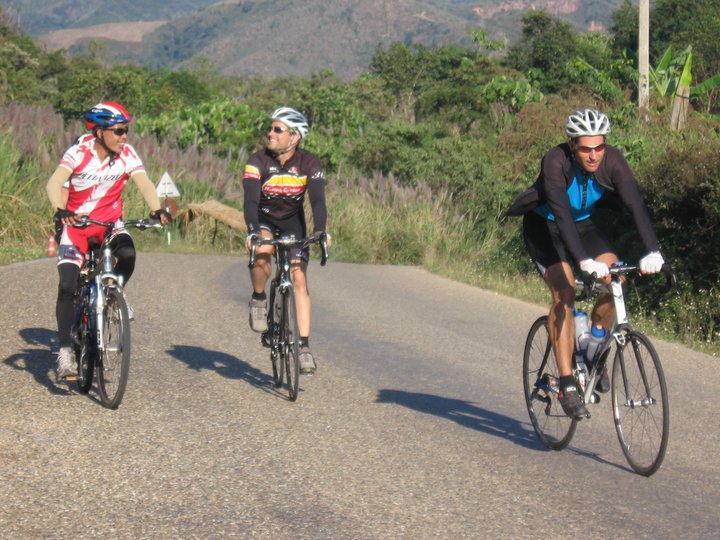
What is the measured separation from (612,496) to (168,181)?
20.8 meters

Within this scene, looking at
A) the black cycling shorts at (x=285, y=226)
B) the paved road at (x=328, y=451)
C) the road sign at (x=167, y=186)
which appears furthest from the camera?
the road sign at (x=167, y=186)

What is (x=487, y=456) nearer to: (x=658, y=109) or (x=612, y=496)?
(x=612, y=496)

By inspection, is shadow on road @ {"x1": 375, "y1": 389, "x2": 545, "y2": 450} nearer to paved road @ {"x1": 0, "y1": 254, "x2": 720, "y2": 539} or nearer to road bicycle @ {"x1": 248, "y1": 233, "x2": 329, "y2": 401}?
paved road @ {"x1": 0, "y1": 254, "x2": 720, "y2": 539}

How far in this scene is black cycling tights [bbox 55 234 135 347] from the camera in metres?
8.09

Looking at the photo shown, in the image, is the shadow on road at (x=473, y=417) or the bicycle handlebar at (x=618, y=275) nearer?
the bicycle handlebar at (x=618, y=275)

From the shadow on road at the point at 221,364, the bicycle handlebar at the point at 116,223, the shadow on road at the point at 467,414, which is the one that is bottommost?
the shadow on road at the point at 221,364

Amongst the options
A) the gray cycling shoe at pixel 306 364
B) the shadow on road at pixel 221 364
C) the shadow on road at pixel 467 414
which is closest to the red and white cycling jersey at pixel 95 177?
the gray cycling shoe at pixel 306 364

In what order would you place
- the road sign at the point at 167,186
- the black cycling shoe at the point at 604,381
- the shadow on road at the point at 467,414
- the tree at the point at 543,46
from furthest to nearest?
the tree at the point at 543,46
the road sign at the point at 167,186
the shadow on road at the point at 467,414
the black cycling shoe at the point at 604,381

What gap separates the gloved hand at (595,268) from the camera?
6.59 m

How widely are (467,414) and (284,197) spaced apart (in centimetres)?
209

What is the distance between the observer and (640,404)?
662 centimetres

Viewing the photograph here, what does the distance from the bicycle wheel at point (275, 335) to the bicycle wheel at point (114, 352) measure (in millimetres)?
1356

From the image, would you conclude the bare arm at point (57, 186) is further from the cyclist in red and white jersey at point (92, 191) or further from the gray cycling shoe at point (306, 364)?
the gray cycling shoe at point (306, 364)

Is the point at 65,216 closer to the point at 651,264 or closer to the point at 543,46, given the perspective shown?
the point at 651,264
